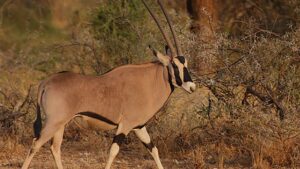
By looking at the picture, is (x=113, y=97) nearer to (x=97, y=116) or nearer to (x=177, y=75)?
(x=97, y=116)

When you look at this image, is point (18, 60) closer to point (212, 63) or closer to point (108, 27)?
point (108, 27)

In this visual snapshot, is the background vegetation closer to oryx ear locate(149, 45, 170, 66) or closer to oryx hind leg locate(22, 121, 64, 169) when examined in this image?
oryx hind leg locate(22, 121, 64, 169)

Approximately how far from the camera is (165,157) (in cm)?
902

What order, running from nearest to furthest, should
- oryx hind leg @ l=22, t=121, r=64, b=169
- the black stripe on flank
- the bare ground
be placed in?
oryx hind leg @ l=22, t=121, r=64, b=169
the black stripe on flank
the bare ground

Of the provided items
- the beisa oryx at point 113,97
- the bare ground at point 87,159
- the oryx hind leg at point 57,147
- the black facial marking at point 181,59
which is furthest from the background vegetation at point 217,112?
the black facial marking at point 181,59

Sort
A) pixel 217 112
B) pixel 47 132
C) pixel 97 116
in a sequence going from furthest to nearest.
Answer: pixel 217 112
pixel 97 116
pixel 47 132

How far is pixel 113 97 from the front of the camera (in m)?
7.77

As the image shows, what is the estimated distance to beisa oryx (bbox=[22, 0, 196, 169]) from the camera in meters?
7.51

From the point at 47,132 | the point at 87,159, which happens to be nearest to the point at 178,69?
the point at 47,132

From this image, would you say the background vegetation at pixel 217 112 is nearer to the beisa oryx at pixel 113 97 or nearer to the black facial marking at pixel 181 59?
the beisa oryx at pixel 113 97

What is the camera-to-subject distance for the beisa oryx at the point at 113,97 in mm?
7512

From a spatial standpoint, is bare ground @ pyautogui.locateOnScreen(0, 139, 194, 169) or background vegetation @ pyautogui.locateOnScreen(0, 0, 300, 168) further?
bare ground @ pyautogui.locateOnScreen(0, 139, 194, 169)

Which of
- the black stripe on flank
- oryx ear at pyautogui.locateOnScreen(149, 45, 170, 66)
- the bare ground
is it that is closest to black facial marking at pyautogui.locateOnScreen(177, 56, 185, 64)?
oryx ear at pyautogui.locateOnScreen(149, 45, 170, 66)

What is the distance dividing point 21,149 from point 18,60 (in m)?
4.14
